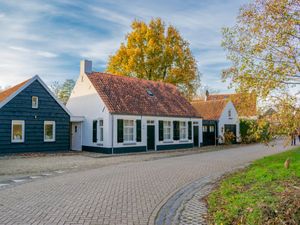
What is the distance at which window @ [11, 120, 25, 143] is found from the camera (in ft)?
60.9

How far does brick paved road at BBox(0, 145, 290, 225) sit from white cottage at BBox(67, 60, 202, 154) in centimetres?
881

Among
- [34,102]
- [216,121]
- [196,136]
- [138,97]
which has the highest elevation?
[138,97]

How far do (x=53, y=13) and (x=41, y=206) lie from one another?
32.4ft

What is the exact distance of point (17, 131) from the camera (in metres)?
18.8

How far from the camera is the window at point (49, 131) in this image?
2016cm

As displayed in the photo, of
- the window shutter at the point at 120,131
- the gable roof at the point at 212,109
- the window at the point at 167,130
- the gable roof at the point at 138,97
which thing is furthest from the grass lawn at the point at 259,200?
the gable roof at the point at 212,109

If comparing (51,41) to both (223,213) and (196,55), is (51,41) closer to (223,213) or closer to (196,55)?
(223,213)

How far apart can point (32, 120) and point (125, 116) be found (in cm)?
648

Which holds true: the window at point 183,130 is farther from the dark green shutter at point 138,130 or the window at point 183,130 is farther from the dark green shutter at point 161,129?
the dark green shutter at point 138,130

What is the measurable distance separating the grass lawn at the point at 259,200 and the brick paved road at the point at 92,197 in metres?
1.48

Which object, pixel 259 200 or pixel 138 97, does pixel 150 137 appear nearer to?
pixel 138 97

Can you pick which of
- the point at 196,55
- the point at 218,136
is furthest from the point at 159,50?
the point at 218,136

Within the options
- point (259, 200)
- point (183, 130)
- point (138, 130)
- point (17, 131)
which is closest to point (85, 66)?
point (138, 130)

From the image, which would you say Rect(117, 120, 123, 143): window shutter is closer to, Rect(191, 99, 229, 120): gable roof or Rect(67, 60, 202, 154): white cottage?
Rect(67, 60, 202, 154): white cottage
